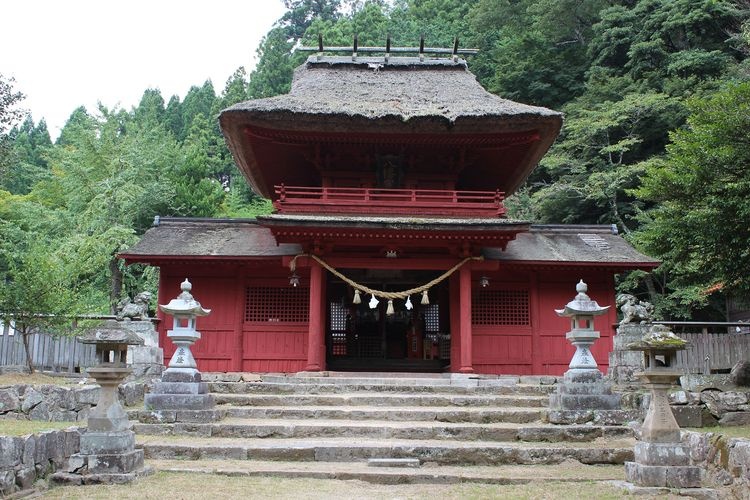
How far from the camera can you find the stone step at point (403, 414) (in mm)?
10188

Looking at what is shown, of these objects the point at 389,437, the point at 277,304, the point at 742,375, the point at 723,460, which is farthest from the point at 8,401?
the point at 742,375

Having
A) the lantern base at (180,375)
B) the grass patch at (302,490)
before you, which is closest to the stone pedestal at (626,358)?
the grass patch at (302,490)

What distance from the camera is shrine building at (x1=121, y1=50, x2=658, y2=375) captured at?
47.8 feet

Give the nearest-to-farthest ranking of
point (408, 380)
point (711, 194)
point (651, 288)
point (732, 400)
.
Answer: point (732, 400), point (711, 194), point (408, 380), point (651, 288)

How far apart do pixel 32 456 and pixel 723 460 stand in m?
7.39

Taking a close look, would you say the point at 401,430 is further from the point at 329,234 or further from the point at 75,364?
the point at 75,364

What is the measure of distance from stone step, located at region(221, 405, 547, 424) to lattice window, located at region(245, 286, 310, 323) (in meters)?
5.63

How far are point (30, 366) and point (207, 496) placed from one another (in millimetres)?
8854

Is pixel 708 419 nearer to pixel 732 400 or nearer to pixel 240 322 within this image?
pixel 732 400

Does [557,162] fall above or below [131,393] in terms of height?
above

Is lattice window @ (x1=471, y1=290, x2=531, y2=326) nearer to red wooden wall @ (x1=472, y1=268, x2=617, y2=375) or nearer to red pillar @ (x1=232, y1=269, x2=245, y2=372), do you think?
red wooden wall @ (x1=472, y1=268, x2=617, y2=375)

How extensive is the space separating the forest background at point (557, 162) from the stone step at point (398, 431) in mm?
A: 5086

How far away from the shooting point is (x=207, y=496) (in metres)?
6.52

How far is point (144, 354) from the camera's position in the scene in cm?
1348
